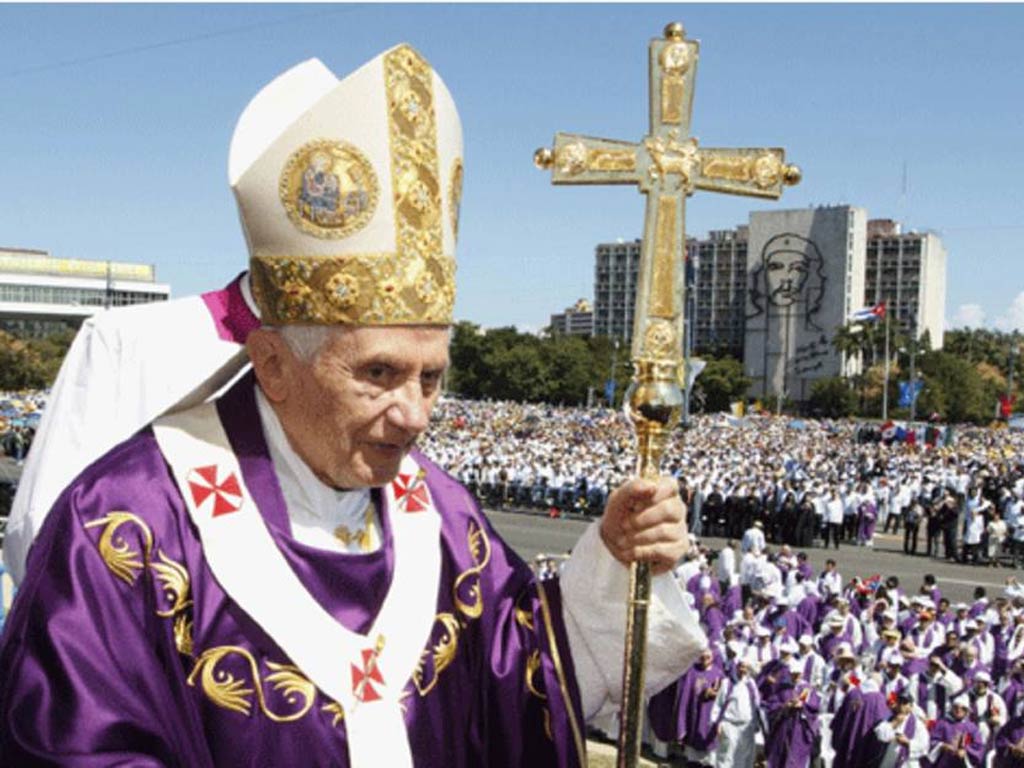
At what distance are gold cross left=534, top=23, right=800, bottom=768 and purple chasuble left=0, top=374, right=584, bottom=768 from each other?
32 cm

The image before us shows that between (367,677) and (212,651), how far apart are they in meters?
0.39

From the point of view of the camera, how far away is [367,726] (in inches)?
103

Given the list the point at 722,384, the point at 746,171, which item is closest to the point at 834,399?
the point at 722,384

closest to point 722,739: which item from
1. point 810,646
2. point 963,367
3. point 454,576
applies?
point 810,646

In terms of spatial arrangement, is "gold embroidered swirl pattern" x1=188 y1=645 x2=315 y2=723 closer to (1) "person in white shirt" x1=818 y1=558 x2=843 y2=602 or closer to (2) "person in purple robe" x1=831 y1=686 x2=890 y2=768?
(2) "person in purple robe" x1=831 y1=686 x2=890 y2=768

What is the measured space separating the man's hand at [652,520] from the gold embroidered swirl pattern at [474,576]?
41 centimetres

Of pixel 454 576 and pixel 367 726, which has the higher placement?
pixel 454 576

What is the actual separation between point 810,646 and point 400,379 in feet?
35.6

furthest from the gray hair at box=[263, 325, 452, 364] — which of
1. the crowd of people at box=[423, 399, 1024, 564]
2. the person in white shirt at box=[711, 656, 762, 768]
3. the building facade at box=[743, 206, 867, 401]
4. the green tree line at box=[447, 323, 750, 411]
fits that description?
the building facade at box=[743, 206, 867, 401]

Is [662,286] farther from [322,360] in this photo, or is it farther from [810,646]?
[810,646]

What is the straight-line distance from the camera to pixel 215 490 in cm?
260

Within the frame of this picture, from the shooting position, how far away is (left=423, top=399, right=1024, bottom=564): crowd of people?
83.1ft

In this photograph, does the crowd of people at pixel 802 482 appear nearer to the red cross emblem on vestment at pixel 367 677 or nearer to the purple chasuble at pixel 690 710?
the purple chasuble at pixel 690 710

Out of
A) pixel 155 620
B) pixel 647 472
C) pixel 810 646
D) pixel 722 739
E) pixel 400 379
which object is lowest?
pixel 722 739
